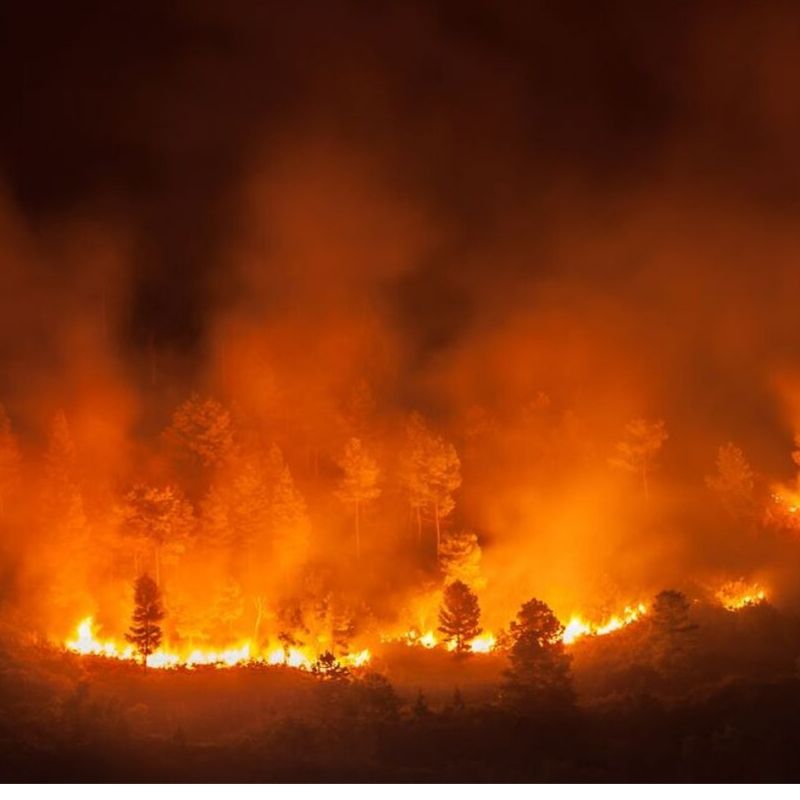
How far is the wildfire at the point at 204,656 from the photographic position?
19906 millimetres

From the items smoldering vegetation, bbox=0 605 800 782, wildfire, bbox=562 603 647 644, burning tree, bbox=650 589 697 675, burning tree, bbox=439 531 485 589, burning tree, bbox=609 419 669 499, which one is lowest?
smoldering vegetation, bbox=0 605 800 782

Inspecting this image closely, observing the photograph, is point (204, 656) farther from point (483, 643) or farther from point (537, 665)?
point (537, 665)

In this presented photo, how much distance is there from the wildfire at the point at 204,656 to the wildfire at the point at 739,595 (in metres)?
7.71

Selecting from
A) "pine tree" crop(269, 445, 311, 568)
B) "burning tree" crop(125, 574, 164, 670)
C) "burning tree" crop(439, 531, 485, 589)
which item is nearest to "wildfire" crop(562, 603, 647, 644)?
"burning tree" crop(439, 531, 485, 589)

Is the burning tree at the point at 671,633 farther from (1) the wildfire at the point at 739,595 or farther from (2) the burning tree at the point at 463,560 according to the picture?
(2) the burning tree at the point at 463,560

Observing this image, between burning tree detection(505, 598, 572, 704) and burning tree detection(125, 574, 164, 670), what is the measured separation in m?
7.66

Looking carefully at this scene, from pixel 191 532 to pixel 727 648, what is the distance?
1380cm

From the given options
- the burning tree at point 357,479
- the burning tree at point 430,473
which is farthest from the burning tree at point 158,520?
the burning tree at point 430,473

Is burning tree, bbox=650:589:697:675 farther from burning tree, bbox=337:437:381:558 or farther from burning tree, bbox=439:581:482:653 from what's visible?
burning tree, bbox=337:437:381:558

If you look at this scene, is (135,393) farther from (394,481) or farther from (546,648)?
(546,648)

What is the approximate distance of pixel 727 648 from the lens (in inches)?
690

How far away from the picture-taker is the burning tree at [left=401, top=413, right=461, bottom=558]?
27.5 metres

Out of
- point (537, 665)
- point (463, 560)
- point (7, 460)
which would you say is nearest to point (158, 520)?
point (7, 460)

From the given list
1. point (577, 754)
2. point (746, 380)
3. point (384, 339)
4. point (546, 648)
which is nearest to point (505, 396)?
point (384, 339)
